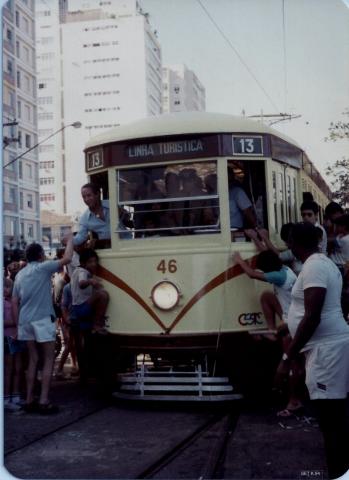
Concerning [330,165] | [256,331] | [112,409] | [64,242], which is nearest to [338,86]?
[330,165]

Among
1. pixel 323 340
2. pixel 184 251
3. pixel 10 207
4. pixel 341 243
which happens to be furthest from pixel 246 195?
pixel 323 340

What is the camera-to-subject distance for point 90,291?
6.80 metres

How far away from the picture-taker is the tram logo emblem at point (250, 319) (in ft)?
20.0

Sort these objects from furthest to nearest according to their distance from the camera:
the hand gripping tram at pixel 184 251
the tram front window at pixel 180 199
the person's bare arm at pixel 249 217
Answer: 1. the person's bare arm at pixel 249 217
2. the tram front window at pixel 180 199
3. the hand gripping tram at pixel 184 251

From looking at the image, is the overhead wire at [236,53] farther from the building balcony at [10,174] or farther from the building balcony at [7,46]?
the building balcony at [10,174]

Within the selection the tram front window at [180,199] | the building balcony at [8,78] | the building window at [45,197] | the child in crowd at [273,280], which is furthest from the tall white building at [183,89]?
the child in crowd at [273,280]

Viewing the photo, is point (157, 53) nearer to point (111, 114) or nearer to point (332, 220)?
point (111, 114)

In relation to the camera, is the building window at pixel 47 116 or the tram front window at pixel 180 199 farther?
the tram front window at pixel 180 199

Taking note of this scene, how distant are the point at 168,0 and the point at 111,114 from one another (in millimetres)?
1310

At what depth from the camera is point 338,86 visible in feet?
16.0

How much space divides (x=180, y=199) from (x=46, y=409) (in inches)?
84.8

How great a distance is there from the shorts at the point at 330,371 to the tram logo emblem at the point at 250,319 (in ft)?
6.87

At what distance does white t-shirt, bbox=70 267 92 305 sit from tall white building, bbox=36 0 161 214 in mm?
994

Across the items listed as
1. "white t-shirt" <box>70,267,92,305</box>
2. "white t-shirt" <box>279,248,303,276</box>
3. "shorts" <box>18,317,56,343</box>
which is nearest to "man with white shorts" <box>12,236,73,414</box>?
"shorts" <box>18,317,56,343</box>
